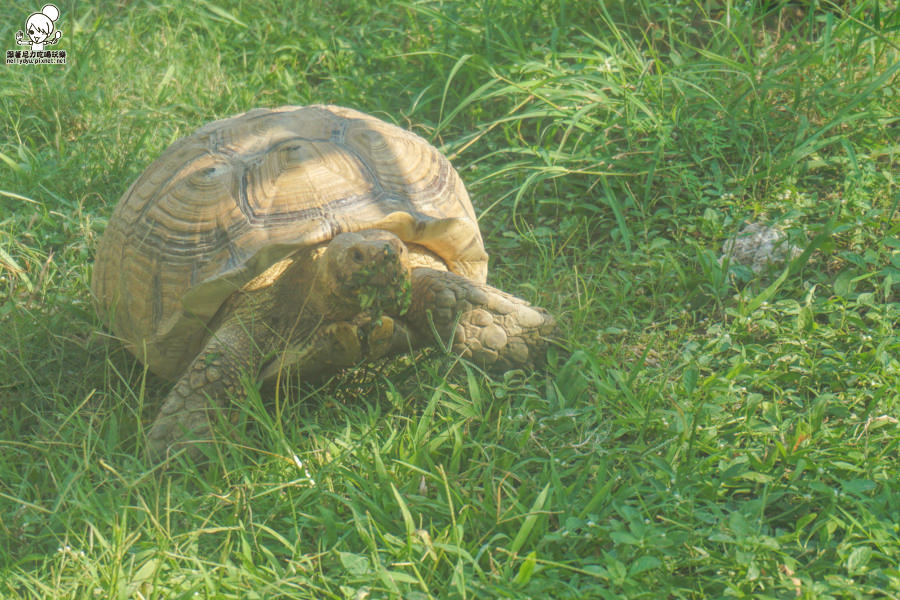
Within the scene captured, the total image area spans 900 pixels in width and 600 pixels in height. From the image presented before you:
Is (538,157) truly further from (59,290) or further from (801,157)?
(59,290)

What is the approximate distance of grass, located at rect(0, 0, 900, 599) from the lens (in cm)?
200

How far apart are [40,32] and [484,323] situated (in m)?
3.66

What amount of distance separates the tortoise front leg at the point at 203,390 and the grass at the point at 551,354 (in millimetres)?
111

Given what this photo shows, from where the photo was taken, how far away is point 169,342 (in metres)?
2.87

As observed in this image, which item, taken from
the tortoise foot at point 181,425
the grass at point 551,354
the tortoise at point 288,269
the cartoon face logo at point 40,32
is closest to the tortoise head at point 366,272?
the tortoise at point 288,269

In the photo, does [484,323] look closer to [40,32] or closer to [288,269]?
[288,269]

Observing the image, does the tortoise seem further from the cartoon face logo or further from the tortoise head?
the cartoon face logo

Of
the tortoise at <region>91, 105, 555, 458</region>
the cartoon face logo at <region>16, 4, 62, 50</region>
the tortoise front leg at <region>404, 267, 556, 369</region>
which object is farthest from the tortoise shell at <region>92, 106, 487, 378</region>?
the cartoon face logo at <region>16, 4, 62, 50</region>

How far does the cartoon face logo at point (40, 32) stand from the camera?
193 inches

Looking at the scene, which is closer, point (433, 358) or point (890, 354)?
point (890, 354)

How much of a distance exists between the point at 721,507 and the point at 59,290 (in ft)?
8.65

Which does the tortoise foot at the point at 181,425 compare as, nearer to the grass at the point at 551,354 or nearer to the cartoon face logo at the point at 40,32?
A: the grass at the point at 551,354

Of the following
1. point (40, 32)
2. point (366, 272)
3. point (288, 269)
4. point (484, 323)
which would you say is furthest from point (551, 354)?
point (40, 32)

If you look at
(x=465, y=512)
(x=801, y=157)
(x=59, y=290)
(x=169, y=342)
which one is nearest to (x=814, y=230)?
(x=801, y=157)
